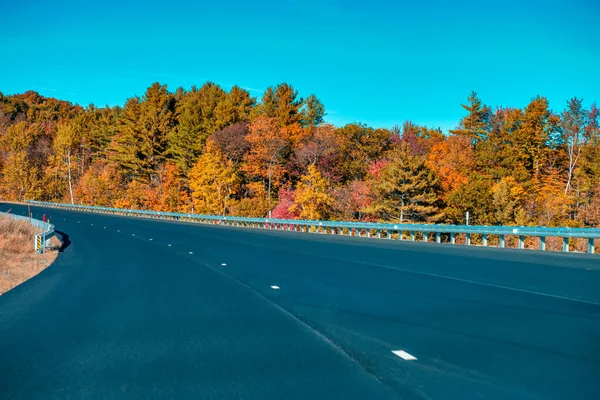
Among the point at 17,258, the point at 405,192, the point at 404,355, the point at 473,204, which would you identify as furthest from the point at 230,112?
the point at 404,355

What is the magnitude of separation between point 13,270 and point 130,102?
3339 inches

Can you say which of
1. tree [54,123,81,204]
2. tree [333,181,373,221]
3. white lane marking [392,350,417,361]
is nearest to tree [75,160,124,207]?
tree [54,123,81,204]

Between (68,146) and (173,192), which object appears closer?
(173,192)

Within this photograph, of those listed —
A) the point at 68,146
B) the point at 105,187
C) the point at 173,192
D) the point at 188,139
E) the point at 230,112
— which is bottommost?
the point at 173,192

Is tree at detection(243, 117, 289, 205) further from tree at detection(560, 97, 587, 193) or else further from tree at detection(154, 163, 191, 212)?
tree at detection(560, 97, 587, 193)

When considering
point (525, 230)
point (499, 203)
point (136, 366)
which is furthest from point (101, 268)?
point (499, 203)

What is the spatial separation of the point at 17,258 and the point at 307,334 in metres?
15.8

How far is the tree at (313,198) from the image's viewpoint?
5762 cm

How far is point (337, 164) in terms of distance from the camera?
69.7 m

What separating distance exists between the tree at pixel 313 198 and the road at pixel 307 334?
42.5 m

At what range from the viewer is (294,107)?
263 feet

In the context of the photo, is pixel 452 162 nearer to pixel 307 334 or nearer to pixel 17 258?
pixel 17 258

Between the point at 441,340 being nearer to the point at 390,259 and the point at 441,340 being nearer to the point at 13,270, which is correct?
the point at 390,259

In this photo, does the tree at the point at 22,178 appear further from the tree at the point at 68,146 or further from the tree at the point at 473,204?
the tree at the point at 473,204
